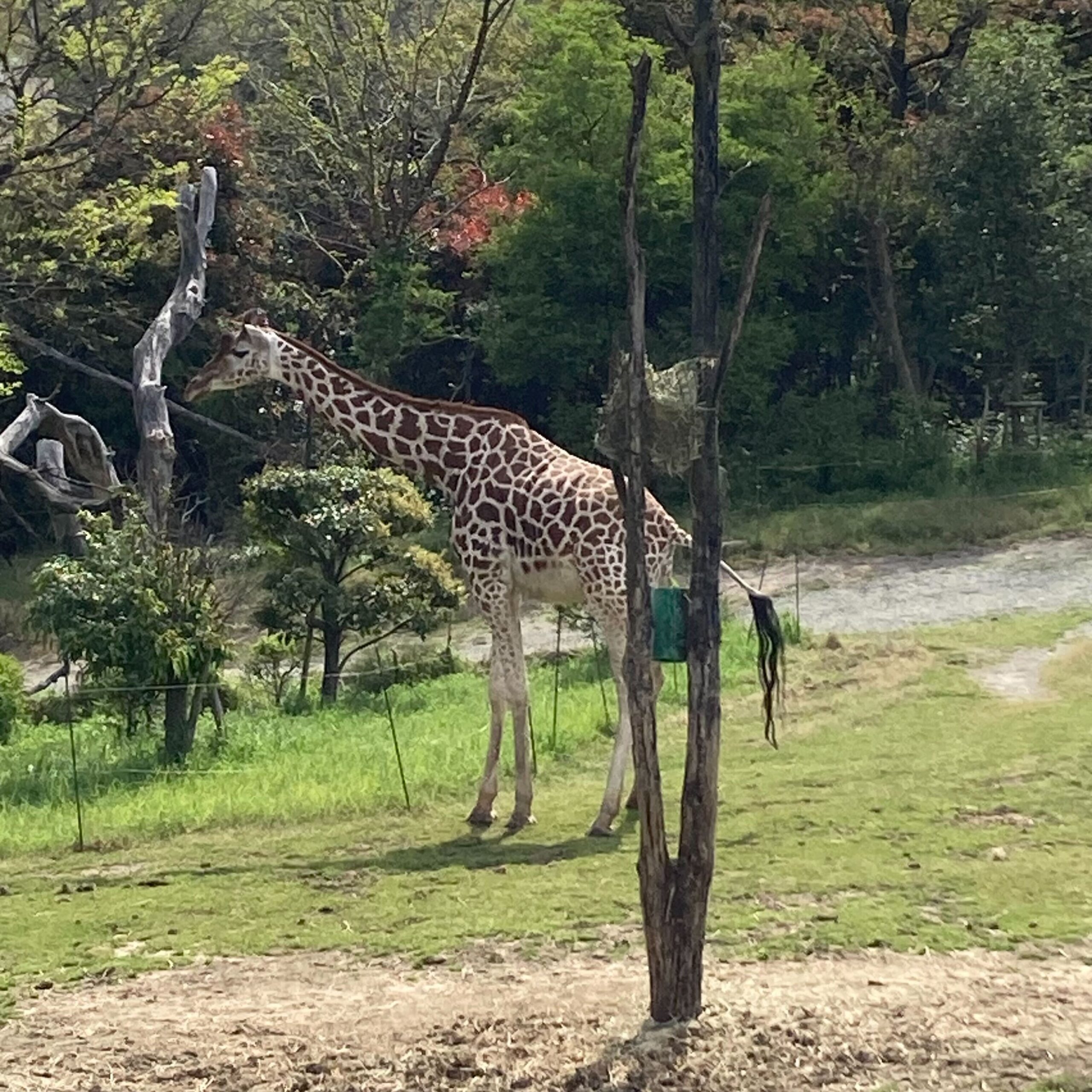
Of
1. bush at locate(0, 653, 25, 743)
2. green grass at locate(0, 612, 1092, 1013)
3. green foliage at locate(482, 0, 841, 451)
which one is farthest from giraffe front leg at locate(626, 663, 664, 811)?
green foliage at locate(482, 0, 841, 451)

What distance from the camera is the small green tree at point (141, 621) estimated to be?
14.5 meters

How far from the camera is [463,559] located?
12.2m

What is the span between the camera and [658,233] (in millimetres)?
27516

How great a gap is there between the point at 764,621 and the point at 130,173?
20.2 metres

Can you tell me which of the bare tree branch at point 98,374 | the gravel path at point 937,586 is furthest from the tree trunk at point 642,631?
the bare tree branch at point 98,374

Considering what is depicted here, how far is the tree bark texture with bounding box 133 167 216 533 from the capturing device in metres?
18.9

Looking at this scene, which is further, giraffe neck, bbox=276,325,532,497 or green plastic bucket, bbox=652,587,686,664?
giraffe neck, bbox=276,325,532,497

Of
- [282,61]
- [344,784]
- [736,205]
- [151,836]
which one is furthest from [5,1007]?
[282,61]

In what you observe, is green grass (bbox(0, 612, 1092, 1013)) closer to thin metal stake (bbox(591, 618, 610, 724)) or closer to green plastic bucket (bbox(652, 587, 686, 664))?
thin metal stake (bbox(591, 618, 610, 724))

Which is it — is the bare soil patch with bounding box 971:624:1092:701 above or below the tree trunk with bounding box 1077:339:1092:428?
below

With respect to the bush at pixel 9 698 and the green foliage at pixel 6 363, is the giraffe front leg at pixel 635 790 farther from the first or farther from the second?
the green foliage at pixel 6 363

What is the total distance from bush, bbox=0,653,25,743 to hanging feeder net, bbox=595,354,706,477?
11295 mm

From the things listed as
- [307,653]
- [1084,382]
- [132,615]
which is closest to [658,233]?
[1084,382]

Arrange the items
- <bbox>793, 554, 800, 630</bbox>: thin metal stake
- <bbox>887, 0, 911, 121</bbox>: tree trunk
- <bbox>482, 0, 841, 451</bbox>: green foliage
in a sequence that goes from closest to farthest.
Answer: <bbox>793, 554, 800, 630</bbox>: thin metal stake < <bbox>482, 0, 841, 451</bbox>: green foliage < <bbox>887, 0, 911, 121</bbox>: tree trunk
